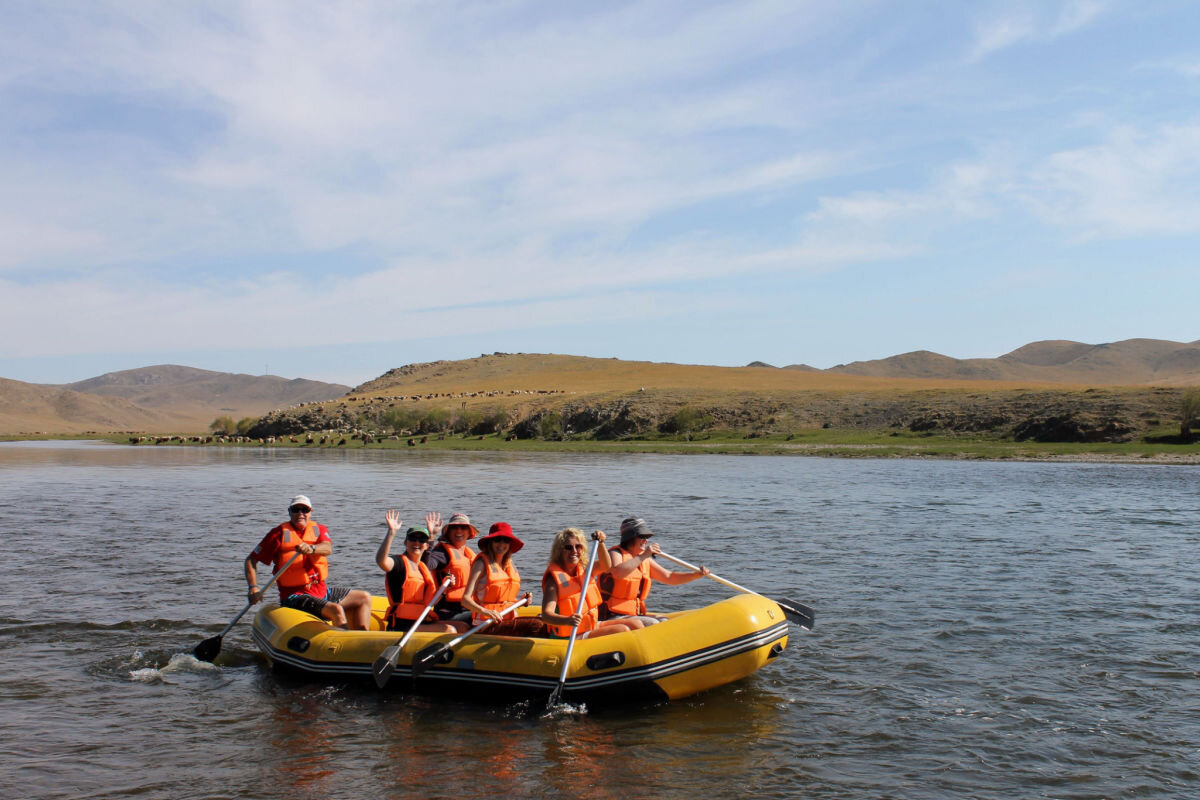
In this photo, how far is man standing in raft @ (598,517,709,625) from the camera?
920 cm

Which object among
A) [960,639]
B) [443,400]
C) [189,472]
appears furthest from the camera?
[443,400]

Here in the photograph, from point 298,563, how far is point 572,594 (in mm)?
3189

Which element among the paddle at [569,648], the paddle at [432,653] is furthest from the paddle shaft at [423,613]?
the paddle at [569,648]

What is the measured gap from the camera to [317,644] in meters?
9.36

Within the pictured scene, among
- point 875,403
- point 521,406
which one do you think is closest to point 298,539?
point 875,403

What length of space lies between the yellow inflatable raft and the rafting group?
283 mm

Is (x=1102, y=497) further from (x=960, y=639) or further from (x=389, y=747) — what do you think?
(x=389, y=747)

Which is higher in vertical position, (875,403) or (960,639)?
(875,403)

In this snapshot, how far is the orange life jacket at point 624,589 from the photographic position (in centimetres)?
941

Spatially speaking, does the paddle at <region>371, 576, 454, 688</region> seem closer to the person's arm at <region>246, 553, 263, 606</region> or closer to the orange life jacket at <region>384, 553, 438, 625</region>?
the orange life jacket at <region>384, 553, 438, 625</region>

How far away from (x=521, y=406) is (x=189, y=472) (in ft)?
138

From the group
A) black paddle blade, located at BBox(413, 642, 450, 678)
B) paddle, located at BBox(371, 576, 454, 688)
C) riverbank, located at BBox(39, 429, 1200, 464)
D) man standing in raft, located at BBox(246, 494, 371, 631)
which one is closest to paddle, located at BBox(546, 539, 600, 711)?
black paddle blade, located at BBox(413, 642, 450, 678)

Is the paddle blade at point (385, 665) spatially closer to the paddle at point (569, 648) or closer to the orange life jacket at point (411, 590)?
the orange life jacket at point (411, 590)

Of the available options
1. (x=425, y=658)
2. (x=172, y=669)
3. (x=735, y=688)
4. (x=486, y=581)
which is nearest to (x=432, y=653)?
(x=425, y=658)
